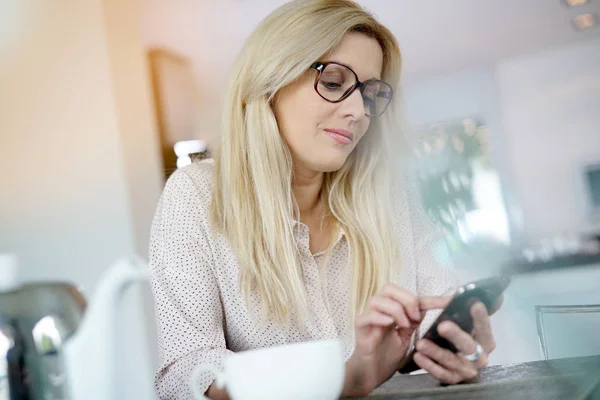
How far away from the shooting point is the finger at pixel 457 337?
23.2 inches

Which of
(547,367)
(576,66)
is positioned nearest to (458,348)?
(547,367)

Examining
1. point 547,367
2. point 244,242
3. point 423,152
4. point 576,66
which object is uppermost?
point 576,66

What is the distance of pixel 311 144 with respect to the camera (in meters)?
0.87

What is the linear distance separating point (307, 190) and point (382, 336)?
13.2 inches

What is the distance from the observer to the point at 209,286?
2.60ft

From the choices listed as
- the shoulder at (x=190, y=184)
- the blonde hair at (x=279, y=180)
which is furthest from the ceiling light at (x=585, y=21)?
the shoulder at (x=190, y=184)

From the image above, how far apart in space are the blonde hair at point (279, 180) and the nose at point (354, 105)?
0.21ft

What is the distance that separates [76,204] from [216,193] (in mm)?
592

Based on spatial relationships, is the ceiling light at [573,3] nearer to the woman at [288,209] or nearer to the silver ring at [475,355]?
the woman at [288,209]

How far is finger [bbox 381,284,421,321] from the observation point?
558 mm

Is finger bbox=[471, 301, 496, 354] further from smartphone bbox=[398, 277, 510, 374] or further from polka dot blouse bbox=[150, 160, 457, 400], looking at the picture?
polka dot blouse bbox=[150, 160, 457, 400]

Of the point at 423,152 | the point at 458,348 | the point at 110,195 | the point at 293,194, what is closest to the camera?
the point at 458,348

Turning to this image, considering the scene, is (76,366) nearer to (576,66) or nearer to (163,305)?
(163,305)

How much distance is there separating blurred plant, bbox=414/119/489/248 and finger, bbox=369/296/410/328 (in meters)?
0.54
